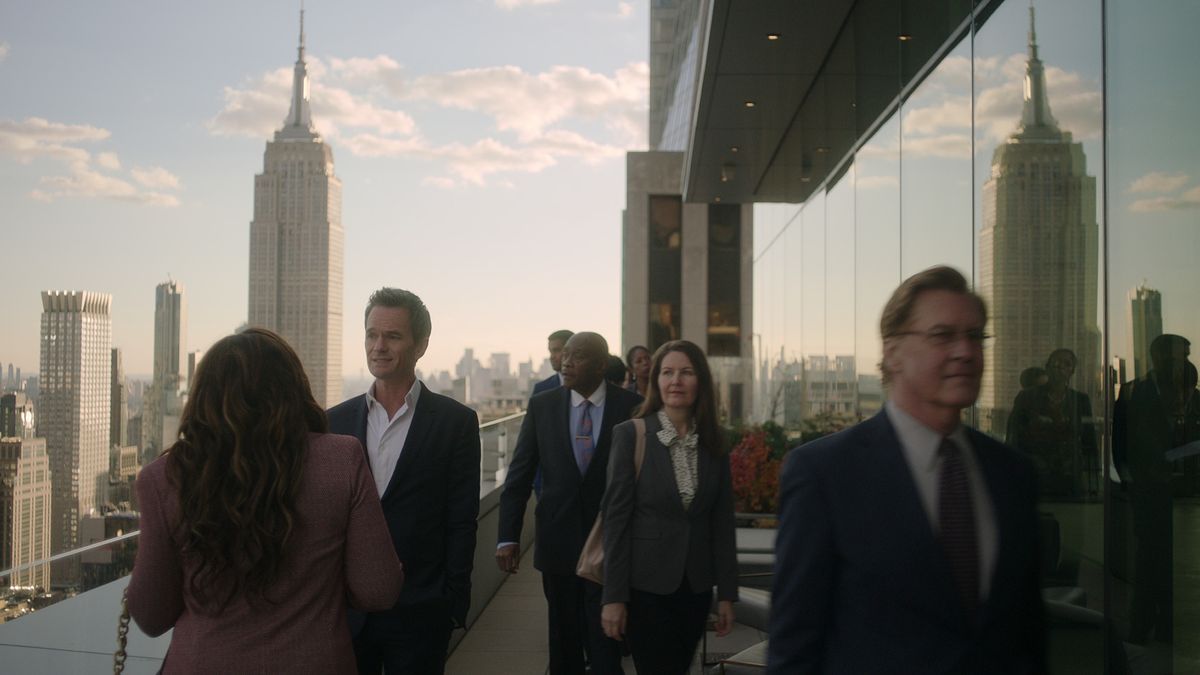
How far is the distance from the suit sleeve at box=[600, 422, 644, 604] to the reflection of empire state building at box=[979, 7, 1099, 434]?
1793mm

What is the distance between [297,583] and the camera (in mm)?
2484

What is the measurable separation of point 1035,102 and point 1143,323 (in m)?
1.61

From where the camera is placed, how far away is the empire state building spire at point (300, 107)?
587 ft

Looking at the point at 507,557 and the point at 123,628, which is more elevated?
the point at 123,628

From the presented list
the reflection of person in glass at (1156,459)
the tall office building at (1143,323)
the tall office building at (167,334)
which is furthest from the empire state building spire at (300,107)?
the reflection of person in glass at (1156,459)

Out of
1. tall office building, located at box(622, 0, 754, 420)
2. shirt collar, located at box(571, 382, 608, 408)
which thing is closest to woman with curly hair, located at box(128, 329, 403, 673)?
shirt collar, located at box(571, 382, 608, 408)

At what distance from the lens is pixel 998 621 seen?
6.81 feet

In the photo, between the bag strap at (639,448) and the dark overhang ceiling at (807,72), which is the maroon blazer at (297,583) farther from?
the dark overhang ceiling at (807,72)

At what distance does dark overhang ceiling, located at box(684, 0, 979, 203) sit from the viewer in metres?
8.09

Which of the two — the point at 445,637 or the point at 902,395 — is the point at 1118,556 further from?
the point at 445,637

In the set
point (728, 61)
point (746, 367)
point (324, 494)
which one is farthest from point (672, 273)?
point (324, 494)

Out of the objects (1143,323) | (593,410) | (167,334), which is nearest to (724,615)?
(593,410)

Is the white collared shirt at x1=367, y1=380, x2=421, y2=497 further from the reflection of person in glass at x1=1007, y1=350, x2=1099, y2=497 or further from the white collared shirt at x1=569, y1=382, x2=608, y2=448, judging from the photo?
the reflection of person in glass at x1=1007, y1=350, x2=1099, y2=497

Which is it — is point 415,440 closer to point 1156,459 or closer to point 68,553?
point 68,553
